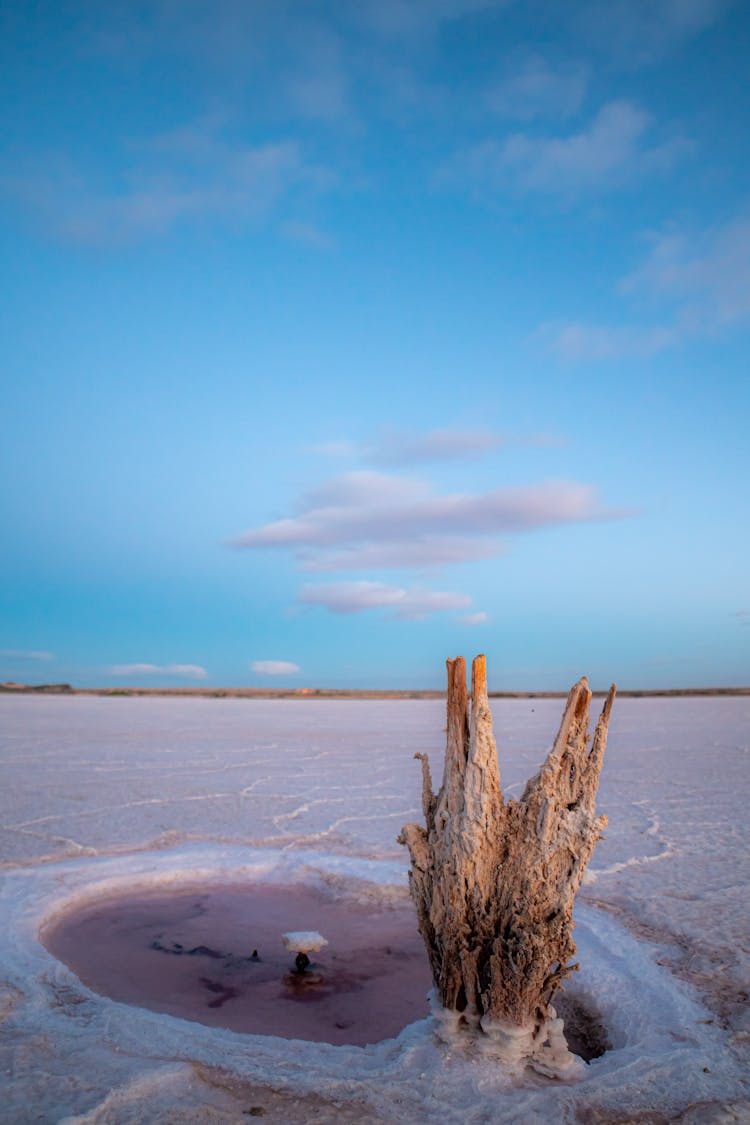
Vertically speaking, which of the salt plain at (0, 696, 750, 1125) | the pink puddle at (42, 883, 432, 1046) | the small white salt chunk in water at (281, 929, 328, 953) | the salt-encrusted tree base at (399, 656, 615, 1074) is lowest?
the pink puddle at (42, 883, 432, 1046)

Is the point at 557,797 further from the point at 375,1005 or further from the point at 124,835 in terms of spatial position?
the point at 124,835

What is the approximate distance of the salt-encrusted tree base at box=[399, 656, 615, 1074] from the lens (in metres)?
2.69

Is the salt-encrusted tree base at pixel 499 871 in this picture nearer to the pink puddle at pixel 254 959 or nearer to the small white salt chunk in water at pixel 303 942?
the pink puddle at pixel 254 959

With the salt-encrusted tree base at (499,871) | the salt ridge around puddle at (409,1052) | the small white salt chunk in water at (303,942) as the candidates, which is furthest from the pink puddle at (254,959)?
the salt-encrusted tree base at (499,871)

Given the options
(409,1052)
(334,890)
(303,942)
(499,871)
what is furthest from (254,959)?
(499,871)

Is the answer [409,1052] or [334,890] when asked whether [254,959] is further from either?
[409,1052]

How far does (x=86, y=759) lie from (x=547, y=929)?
8.97m

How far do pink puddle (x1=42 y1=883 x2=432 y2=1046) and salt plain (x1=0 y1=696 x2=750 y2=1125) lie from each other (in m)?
0.23

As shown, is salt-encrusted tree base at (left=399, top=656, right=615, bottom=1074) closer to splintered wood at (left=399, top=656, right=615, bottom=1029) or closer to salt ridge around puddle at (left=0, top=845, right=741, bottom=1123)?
splintered wood at (left=399, top=656, right=615, bottom=1029)

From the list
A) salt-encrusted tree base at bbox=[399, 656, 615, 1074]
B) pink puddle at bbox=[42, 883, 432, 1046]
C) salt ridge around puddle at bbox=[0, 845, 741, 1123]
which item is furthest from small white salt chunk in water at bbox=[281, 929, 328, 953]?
salt-encrusted tree base at bbox=[399, 656, 615, 1074]

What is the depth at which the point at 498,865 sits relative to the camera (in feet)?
9.40

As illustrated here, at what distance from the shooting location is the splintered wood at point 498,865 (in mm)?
2703

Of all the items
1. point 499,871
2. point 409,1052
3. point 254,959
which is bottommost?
point 254,959

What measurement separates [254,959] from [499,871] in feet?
5.56
